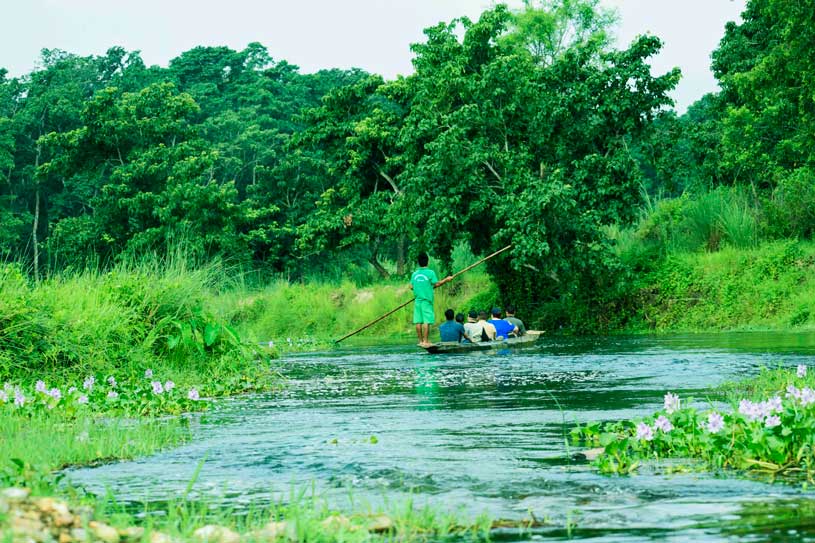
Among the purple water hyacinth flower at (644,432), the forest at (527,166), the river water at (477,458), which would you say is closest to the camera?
the river water at (477,458)

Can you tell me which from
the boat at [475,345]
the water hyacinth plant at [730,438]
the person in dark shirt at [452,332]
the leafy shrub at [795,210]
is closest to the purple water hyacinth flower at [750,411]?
the water hyacinth plant at [730,438]

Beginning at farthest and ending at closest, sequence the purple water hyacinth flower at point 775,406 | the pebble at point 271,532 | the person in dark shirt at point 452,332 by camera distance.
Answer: the person in dark shirt at point 452,332 < the purple water hyacinth flower at point 775,406 < the pebble at point 271,532

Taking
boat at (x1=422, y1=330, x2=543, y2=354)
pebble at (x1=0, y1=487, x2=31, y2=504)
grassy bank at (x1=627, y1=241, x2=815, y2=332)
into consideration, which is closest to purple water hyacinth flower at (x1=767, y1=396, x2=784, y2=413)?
pebble at (x1=0, y1=487, x2=31, y2=504)

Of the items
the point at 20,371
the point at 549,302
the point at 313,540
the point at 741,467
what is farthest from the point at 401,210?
the point at 313,540

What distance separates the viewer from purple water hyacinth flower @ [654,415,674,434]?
25.5 ft

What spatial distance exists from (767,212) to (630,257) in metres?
3.95

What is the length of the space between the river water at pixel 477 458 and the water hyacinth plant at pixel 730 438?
28 cm

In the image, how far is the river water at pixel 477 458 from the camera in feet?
19.3

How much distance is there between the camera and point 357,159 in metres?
44.3

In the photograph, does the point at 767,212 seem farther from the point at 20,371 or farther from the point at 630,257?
the point at 20,371

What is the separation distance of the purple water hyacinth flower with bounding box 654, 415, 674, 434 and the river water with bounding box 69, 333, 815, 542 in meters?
0.65

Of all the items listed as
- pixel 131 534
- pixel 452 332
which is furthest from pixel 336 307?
pixel 131 534

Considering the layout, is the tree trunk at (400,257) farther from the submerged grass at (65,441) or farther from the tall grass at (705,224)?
the submerged grass at (65,441)

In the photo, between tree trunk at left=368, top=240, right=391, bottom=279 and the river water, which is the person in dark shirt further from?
tree trunk at left=368, top=240, right=391, bottom=279
